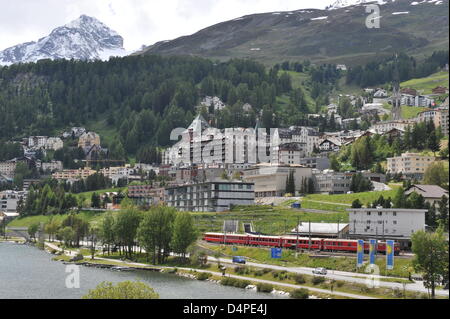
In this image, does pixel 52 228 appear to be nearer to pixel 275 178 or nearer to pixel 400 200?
pixel 275 178

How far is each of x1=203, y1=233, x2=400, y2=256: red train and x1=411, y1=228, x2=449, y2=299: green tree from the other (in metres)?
15.7

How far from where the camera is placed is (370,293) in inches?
2352

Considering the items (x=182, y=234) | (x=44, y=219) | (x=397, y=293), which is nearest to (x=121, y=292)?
(x=397, y=293)

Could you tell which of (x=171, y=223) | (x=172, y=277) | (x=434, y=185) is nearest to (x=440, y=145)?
(x=434, y=185)

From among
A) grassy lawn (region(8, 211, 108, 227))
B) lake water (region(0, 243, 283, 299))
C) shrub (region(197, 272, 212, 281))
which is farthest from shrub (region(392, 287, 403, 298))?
grassy lawn (region(8, 211, 108, 227))

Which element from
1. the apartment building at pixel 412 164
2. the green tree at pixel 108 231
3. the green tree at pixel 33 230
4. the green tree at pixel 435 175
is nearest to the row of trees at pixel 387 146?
the apartment building at pixel 412 164

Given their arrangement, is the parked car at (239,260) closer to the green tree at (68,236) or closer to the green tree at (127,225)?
the green tree at (127,225)

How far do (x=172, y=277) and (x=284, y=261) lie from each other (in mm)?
13479

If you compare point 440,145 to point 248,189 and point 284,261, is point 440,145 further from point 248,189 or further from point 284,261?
point 284,261

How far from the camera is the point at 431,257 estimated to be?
58062 mm

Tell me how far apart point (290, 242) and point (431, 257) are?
3100cm

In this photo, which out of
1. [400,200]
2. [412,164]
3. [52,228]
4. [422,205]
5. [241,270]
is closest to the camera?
[241,270]

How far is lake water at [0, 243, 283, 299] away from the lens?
63.6 m

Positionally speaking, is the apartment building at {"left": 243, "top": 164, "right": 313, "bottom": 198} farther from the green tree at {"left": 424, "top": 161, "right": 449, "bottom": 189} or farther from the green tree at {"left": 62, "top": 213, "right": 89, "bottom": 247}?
the green tree at {"left": 62, "top": 213, "right": 89, "bottom": 247}
